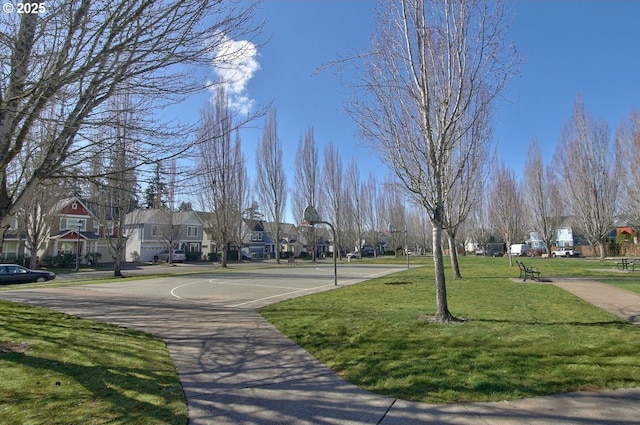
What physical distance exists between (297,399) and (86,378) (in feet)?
8.41

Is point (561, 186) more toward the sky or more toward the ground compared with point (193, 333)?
more toward the sky

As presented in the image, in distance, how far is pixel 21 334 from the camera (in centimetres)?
646

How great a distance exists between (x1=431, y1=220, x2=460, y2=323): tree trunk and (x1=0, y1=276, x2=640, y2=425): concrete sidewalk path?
10.3 ft

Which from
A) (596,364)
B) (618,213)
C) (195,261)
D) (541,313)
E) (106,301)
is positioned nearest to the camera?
(596,364)

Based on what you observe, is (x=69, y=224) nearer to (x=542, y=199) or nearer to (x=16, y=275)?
(x=16, y=275)

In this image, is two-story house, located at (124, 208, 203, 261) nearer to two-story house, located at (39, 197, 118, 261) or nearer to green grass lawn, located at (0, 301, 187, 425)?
two-story house, located at (39, 197, 118, 261)

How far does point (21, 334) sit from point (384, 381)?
6.41 metres

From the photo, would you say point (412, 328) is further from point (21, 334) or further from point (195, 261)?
point (195, 261)

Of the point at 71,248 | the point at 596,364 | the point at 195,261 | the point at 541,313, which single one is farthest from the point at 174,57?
the point at 195,261

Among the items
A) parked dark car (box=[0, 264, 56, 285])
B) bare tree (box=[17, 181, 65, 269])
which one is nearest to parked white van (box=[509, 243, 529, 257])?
bare tree (box=[17, 181, 65, 269])

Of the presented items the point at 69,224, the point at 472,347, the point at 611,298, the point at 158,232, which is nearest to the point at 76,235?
the point at 69,224

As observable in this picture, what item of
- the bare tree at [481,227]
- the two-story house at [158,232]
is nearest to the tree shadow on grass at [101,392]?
the two-story house at [158,232]

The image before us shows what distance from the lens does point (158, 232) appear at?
45.7m

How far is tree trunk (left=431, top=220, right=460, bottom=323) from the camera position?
7.30 m
